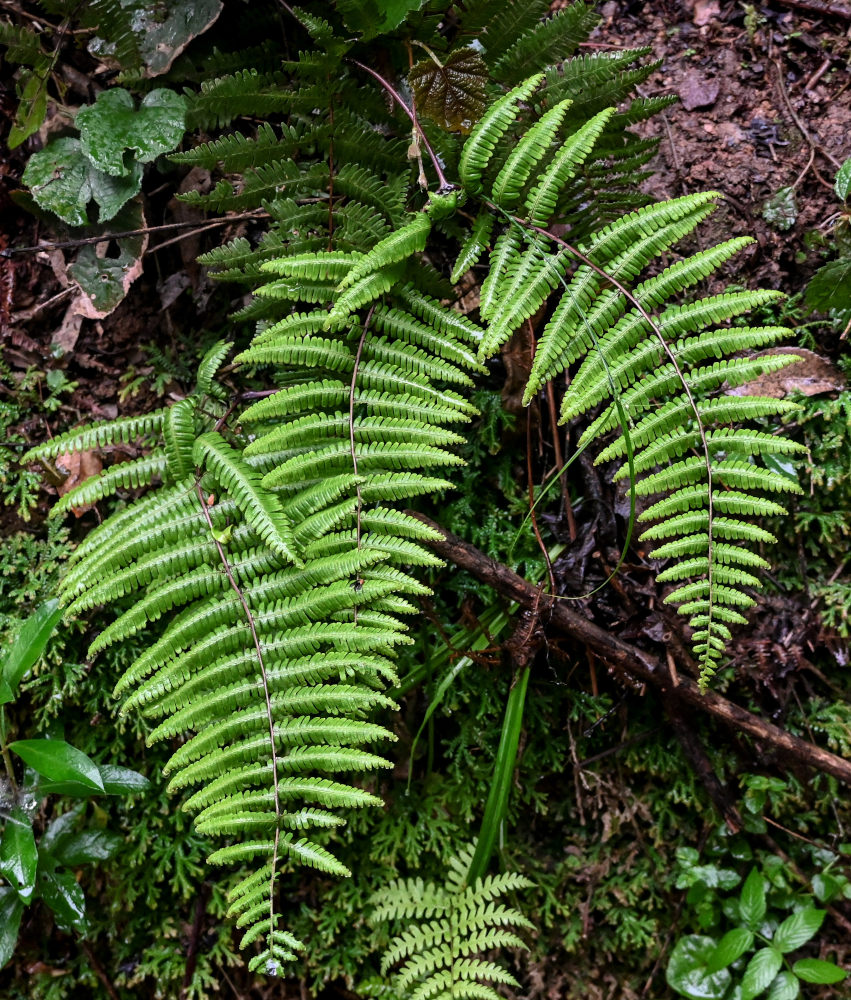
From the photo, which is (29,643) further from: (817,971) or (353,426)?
(817,971)

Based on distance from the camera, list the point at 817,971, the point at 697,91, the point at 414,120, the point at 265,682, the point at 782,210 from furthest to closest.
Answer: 1. the point at 697,91
2. the point at 782,210
3. the point at 817,971
4. the point at 414,120
5. the point at 265,682

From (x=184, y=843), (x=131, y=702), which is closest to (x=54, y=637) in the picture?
(x=131, y=702)

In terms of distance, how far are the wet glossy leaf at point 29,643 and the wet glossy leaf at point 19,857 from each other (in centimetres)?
47

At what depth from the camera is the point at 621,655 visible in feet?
8.46

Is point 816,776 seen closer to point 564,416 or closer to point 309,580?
point 564,416

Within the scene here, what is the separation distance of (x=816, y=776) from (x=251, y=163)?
3.01m

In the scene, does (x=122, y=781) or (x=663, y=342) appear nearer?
(x=663, y=342)

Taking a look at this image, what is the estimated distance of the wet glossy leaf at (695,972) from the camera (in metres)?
2.62

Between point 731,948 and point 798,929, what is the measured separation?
0.81 ft

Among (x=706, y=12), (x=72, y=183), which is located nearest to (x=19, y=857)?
(x=72, y=183)

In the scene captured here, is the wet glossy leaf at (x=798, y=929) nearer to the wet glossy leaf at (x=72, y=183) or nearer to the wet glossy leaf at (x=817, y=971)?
the wet glossy leaf at (x=817, y=971)

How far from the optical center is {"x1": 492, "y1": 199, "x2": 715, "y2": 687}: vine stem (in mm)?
2137

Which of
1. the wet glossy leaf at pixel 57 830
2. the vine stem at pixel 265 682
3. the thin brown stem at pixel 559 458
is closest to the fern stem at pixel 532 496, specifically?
the thin brown stem at pixel 559 458

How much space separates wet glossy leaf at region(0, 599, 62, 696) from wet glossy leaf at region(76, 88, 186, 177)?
1559 mm
